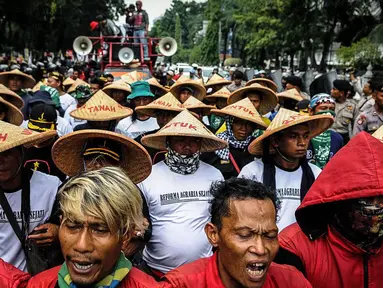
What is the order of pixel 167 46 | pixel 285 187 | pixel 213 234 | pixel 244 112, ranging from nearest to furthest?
1. pixel 213 234
2. pixel 285 187
3. pixel 244 112
4. pixel 167 46

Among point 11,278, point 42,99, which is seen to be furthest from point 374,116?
point 11,278

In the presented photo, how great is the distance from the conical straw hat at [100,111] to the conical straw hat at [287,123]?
1861 mm

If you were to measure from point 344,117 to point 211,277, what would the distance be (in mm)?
5901

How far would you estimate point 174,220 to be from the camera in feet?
11.3

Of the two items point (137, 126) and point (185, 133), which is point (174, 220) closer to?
point (185, 133)

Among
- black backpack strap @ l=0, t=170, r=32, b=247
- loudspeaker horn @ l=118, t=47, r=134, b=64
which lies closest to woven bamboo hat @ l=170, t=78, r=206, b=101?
black backpack strap @ l=0, t=170, r=32, b=247

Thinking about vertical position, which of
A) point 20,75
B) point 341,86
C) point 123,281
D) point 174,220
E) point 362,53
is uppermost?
point 362,53

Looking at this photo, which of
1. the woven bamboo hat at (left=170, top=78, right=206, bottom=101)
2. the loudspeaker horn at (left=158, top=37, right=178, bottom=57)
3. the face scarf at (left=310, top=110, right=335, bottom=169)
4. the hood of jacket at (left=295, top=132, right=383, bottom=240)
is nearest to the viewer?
the hood of jacket at (left=295, top=132, right=383, bottom=240)

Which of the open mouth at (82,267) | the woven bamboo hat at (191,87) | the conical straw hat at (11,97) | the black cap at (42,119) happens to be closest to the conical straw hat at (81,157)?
the open mouth at (82,267)

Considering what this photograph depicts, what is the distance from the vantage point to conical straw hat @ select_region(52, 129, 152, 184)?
3.30 m

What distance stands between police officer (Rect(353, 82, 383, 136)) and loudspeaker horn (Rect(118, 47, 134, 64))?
968 centimetres

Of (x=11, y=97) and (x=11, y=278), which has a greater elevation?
(x=11, y=97)

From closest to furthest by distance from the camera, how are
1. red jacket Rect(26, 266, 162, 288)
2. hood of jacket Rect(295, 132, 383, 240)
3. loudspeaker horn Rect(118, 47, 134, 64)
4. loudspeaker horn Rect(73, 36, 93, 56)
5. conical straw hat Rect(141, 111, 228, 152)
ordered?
red jacket Rect(26, 266, 162, 288) → hood of jacket Rect(295, 132, 383, 240) → conical straw hat Rect(141, 111, 228, 152) → loudspeaker horn Rect(118, 47, 134, 64) → loudspeaker horn Rect(73, 36, 93, 56)

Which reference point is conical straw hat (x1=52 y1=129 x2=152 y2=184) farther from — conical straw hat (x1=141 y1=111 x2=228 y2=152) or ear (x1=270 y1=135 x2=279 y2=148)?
ear (x1=270 y1=135 x2=279 y2=148)
